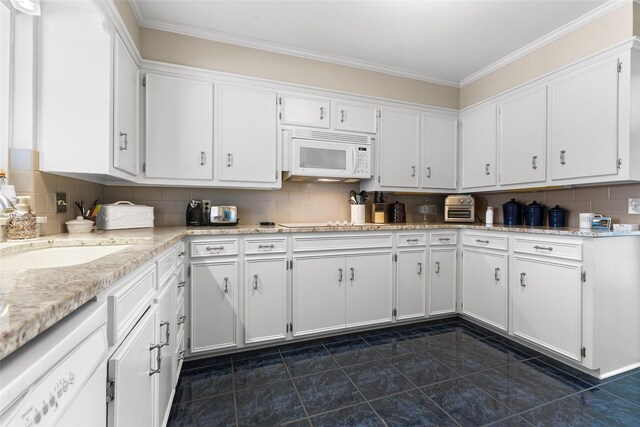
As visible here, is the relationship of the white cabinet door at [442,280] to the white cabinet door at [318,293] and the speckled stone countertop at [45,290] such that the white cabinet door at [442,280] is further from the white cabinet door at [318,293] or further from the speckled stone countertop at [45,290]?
the speckled stone countertop at [45,290]

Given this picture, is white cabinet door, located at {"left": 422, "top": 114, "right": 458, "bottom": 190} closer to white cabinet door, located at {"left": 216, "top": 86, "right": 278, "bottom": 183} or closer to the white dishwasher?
white cabinet door, located at {"left": 216, "top": 86, "right": 278, "bottom": 183}

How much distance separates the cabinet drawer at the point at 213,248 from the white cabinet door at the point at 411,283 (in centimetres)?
151

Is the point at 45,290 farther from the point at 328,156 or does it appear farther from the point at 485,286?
the point at 485,286

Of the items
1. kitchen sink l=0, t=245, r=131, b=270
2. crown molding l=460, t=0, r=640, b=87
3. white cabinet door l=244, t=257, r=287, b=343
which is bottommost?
white cabinet door l=244, t=257, r=287, b=343

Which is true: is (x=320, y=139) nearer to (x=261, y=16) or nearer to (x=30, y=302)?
(x=261, y=16)

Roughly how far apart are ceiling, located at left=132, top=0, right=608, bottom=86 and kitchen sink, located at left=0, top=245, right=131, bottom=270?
74.2 inches

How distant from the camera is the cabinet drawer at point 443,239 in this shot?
303 centimetres

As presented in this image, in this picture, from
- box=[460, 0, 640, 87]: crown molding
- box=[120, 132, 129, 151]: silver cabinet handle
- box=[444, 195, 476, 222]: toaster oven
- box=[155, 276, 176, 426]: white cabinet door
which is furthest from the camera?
box=[444, 195, 476, 222]: toaster oven

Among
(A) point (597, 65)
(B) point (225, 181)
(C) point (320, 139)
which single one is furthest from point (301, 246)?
(A) point (597, 65)

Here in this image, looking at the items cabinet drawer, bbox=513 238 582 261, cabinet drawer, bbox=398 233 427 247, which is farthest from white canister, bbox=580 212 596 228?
cabinet drawer, bbox=398 233 427 247

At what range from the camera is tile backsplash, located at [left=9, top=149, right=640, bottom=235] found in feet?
5.37

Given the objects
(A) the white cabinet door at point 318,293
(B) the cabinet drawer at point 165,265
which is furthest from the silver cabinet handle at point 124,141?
(A) the white cabinet door at point 318,293

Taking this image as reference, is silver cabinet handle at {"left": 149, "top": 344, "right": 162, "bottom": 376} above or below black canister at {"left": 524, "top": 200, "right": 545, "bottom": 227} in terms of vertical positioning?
below

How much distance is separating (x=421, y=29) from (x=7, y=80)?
9.05 ft
